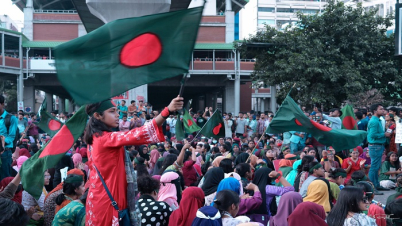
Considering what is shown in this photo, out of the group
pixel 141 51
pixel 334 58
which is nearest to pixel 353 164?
pixel 141 51

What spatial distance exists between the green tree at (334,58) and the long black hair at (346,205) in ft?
56.3

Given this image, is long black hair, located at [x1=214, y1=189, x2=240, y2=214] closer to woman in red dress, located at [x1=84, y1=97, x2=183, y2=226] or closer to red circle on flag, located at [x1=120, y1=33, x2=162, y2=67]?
woman in red dress, located at [x1=84, y1=97, x2=183, y2=226]

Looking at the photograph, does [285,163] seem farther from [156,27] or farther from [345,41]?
[345,41]

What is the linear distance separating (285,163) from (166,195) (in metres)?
3.23

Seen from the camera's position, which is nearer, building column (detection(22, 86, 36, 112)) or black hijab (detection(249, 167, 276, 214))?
black hijab (detection(249, 167, 276, 214))

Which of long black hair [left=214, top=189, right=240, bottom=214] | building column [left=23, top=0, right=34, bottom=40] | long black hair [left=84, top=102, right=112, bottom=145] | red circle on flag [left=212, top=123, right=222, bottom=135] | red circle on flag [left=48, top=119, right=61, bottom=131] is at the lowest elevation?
long black hair [left=214, top=189, right=240, bottom=214]

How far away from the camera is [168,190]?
6371mm

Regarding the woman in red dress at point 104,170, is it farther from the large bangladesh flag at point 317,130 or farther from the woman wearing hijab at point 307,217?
the large bangladesh flag at point 317,130

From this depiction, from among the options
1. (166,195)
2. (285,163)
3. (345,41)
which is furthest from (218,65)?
(166,195)

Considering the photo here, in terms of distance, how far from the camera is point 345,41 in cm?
2259

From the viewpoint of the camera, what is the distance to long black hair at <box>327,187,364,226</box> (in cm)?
463

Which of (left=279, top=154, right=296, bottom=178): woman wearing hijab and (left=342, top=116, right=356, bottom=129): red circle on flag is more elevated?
(left=342, top=116, right=356, bottom=129): red circle on flag

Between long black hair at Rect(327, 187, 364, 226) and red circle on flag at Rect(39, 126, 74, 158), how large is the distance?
3.00 meters

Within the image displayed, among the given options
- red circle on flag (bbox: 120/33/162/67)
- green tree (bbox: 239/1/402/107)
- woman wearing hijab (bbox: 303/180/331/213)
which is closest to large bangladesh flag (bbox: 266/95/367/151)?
woman wearing hijab (bbox: 303/180/331/213)
